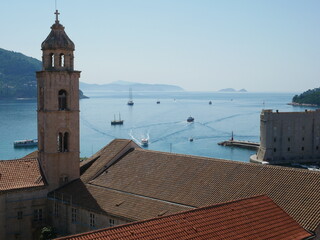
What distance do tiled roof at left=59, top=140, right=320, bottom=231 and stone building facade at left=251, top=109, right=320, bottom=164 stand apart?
5957 centimetres

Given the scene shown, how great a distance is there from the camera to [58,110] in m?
30.3

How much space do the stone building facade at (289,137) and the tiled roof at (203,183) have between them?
2345 inches

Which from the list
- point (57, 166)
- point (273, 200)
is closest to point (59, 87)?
point (57, 166)

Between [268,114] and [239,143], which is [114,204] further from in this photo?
[239,143]

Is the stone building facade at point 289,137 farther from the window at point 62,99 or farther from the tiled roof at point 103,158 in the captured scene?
the window at point 62,99

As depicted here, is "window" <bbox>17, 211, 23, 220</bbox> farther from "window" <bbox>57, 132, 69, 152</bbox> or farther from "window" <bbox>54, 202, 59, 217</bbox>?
"window" <bbox>57, 132, 69, 152</bbox>

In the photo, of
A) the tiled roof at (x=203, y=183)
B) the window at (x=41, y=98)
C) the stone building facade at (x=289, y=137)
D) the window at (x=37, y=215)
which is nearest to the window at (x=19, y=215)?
the window at (x=37, y=215)

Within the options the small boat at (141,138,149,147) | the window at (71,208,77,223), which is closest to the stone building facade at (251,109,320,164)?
the small boat at (141,138,149,147)

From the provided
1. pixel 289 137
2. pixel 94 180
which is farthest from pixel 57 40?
pixel 289 137

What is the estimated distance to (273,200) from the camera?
22234mm

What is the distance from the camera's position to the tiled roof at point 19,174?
28641 mm

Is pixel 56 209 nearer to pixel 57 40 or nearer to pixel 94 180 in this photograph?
pixel 94 180

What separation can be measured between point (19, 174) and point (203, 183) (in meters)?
12.7

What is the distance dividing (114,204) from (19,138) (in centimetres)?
8667
